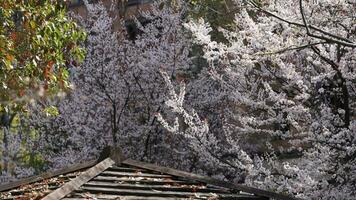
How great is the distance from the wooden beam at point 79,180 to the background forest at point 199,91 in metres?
2.18

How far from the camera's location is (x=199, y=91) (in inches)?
636

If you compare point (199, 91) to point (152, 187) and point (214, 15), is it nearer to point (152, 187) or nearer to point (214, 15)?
point (214, 15)

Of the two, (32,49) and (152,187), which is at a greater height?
(32,49)

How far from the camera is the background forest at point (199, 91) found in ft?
32.3

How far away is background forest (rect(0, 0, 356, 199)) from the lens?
984cm

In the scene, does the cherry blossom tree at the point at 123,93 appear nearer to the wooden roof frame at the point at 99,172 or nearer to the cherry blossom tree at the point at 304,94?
the cherry blossom tree at the point at 304,94

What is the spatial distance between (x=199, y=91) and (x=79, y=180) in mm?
8937

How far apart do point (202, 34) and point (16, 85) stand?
3.63 metres

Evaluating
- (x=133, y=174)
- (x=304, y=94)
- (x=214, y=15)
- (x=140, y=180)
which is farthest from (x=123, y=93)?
(x=140, y=180)

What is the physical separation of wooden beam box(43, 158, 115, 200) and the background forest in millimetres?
2180

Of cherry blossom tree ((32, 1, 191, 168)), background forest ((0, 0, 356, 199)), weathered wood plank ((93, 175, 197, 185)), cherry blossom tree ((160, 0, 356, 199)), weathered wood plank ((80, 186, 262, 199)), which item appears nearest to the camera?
weathered wood plank ((80, 186, 262, 199))

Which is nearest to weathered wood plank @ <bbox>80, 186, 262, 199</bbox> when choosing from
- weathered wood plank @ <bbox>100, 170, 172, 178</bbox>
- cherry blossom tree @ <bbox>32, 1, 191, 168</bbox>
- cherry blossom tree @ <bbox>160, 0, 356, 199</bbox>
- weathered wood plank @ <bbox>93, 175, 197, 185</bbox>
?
weathered wood plank @ <bbox>93, 175, 197, 185</bbox>

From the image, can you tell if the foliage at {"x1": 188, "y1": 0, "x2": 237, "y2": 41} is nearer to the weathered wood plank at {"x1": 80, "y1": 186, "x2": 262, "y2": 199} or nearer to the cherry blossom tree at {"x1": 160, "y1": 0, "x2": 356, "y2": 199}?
the cherry blossom tree at {"x1": 160, "y1": 0, "x2": 356, "y2": 199}

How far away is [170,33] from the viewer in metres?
17.2
